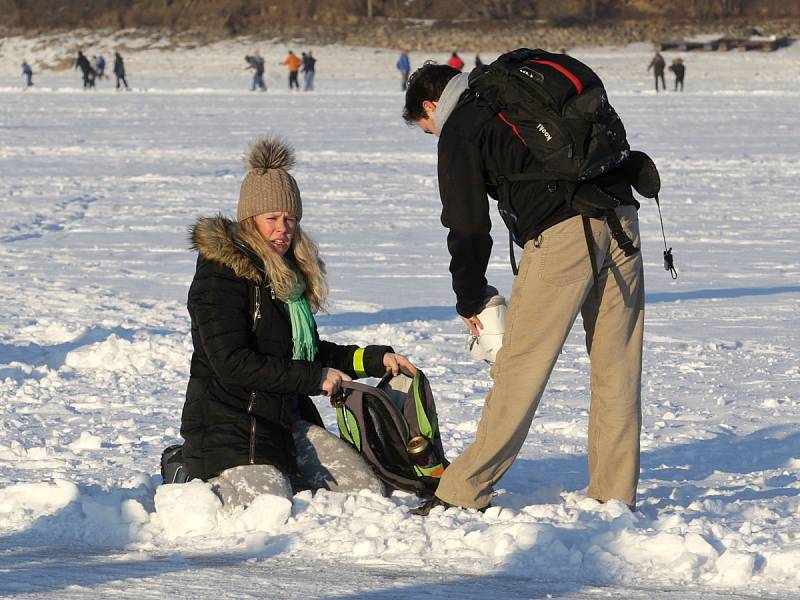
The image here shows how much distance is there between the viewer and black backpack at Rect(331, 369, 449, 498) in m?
4.81

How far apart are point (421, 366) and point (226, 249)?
3061 mm

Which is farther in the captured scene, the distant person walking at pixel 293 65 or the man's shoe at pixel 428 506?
the distant person walking at pixel 293 65

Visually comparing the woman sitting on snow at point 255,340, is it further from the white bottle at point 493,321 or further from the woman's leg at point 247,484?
the white bottle at point 493,321

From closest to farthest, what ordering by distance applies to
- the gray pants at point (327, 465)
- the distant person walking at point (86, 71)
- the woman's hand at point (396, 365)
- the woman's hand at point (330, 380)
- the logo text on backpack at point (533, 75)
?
the logo text on backpack at point (533, 75) < the woman's hand at point (330, 380) < the gray pants at point (327, 465) < the woman's hand at point (396, 365) < the distant person walking at point (86, 71)

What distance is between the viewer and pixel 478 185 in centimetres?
419

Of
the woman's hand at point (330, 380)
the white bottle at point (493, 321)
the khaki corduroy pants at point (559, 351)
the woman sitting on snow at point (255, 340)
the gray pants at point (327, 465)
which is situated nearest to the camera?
the khaki corduroy pants at point (559, 351)

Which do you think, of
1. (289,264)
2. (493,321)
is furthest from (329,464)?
(493,321)

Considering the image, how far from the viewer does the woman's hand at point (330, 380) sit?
4637mm

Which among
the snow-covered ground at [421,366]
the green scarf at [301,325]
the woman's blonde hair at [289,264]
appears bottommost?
the snow-covered ground at [421,366]

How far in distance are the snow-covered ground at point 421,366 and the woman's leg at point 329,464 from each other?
0.54 ft

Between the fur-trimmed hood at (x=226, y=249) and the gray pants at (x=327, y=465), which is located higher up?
the fur-trimmed hood at (x=226, y=249)

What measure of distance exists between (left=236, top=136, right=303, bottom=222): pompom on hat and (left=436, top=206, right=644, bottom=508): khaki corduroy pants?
0.82 meters

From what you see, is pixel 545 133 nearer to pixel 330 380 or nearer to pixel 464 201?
pixel 464 201


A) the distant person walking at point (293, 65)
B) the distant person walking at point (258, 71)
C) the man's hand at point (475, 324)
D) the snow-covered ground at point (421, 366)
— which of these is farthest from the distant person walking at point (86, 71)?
the man's hand at point (475, 324)
